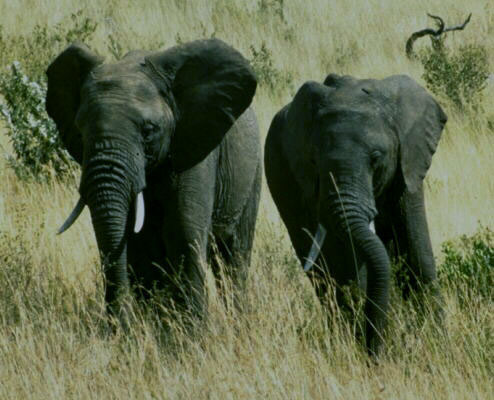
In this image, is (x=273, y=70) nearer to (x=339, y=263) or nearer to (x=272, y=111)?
(x=272, y=111)

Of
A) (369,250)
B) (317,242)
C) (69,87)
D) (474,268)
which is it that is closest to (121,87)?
(69,87)

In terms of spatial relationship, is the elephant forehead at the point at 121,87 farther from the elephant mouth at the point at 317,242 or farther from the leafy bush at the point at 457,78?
the leafy bush at the point at 457,78

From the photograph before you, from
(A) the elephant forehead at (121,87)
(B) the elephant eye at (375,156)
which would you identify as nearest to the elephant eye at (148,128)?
(A) the elephant forehead at (121,87)

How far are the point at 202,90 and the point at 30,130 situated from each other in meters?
4.59

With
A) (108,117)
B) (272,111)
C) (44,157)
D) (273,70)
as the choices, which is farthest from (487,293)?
(273,70)

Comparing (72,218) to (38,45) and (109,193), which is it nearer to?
(109,193)

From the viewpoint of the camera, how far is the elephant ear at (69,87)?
7.26 metres

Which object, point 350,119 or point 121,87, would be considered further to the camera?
point 350,119

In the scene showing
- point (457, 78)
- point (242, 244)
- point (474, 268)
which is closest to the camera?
point (474, 268)

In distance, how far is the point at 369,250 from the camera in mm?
6656

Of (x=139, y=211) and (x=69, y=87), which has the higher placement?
(x=69, y=87)

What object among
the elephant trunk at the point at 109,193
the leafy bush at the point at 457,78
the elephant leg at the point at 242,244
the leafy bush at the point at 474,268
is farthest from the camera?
the leafy bush at the point at 457,78

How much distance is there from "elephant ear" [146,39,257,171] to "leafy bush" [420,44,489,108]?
870 centimetres

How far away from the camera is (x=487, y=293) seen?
7824 mm
